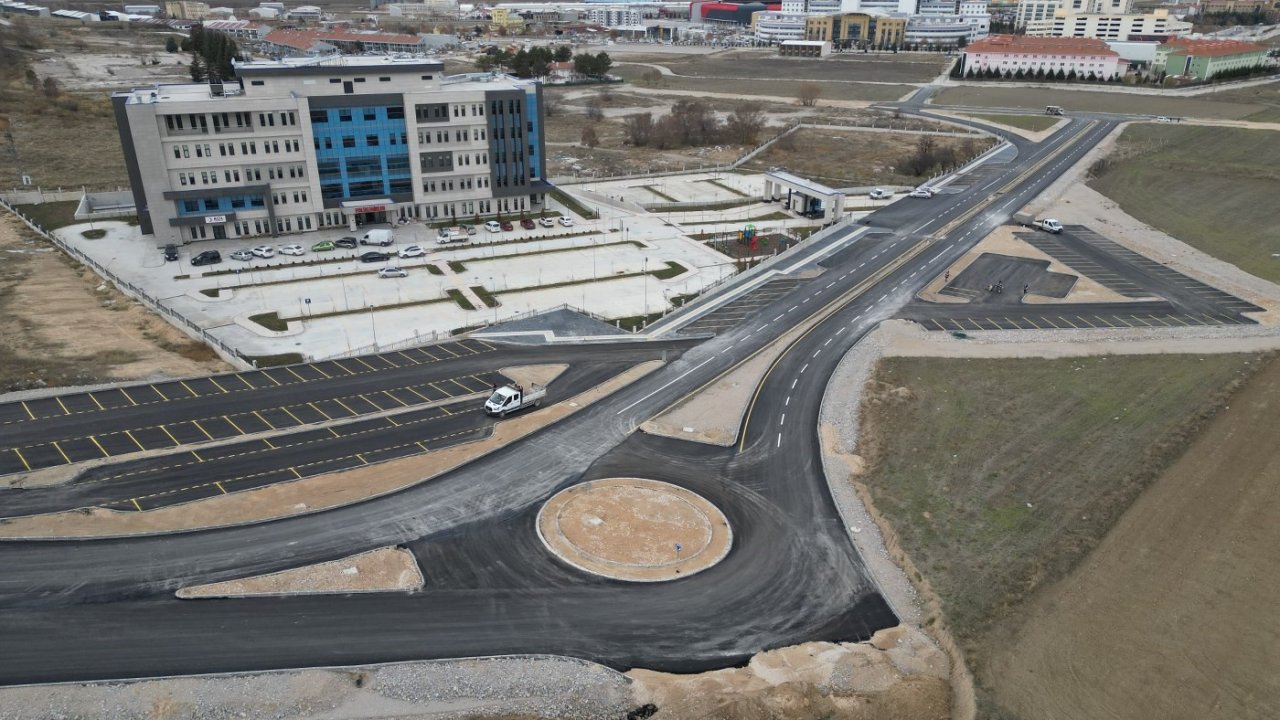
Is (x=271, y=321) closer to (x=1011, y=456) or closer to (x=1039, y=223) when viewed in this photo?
(x=1011, y=456)

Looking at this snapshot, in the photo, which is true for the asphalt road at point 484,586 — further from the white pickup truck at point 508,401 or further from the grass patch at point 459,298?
the grass patch at point 459,298

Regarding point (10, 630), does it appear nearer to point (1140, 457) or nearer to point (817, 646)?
point (817, 646)

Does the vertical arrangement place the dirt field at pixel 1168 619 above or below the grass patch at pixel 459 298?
below

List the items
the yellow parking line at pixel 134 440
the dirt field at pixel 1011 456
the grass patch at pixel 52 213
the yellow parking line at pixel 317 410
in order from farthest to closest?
the grass patch at pixel 52 213
the yellow parking line at pixel 317 410
the yellow parking line at pixel 134 440
the dirt field at pixel 1011 456

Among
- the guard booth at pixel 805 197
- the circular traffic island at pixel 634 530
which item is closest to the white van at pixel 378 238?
the guard booth at pixel 805 197

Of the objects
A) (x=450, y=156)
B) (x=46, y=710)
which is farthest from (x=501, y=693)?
(x=450, y=156)

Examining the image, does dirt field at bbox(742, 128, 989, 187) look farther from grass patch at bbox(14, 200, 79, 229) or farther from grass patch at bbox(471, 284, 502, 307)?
grass patch at bbox(14, 200, 79, 229)

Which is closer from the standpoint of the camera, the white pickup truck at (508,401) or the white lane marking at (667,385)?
the white pickup truck at (508,401)
